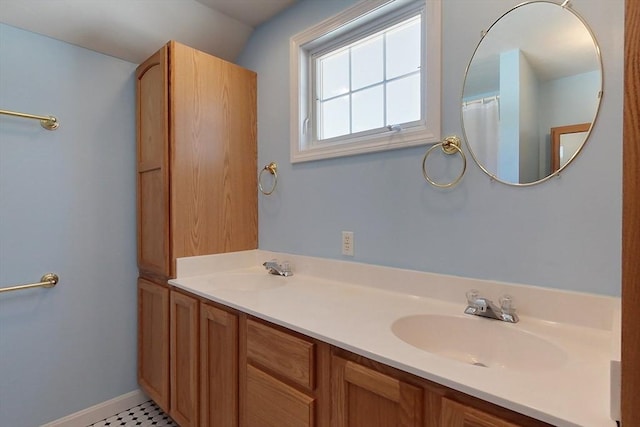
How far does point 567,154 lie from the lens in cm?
100

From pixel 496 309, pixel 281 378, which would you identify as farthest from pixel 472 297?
pixel 281 378

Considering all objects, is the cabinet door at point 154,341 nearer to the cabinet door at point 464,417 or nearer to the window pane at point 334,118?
the window pane at point 334,118

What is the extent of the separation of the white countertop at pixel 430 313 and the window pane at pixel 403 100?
0.69 m

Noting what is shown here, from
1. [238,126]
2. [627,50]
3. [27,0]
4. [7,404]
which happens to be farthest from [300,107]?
[7,404]

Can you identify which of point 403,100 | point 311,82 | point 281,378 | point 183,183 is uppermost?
point 311,82

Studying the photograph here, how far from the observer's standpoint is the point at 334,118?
1796 mm

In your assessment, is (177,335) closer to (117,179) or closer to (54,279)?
(54,279)

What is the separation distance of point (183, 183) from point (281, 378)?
43.7 inches

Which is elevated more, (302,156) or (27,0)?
(27,0)

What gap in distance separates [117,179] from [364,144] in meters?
1.50

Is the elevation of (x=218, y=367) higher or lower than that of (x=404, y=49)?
lower

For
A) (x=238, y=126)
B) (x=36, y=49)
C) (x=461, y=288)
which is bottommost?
(x=461, y=288)

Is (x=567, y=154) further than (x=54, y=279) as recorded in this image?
No

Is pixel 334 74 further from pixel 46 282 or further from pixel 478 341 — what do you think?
pixel 46 282
